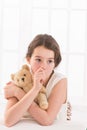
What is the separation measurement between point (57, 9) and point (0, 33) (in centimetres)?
59

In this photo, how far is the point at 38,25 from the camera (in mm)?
2883

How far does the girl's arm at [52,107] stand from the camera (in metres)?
1.15

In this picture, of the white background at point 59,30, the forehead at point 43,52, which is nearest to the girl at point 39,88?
Result: the forehead at point 43,52

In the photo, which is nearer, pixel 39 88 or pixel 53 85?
pixel 39 88

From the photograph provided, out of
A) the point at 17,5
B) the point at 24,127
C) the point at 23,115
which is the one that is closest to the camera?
the point at 24,127

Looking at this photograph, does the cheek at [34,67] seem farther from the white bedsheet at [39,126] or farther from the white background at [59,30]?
the white background at [59,30]

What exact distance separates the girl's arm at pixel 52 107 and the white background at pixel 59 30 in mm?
1588

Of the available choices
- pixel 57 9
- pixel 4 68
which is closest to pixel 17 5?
pixel 57 9

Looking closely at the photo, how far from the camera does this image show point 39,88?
3.83 ft

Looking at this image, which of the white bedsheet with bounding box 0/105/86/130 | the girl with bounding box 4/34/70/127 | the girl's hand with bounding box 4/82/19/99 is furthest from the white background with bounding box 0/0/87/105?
the white bedsheet with bounding box 0/105/86/130

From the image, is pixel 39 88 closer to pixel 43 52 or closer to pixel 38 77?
pixel 38 77

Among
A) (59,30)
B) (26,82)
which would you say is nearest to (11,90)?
(26,82)

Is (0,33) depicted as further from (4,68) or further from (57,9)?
(57,9)

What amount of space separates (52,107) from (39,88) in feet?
0.34
